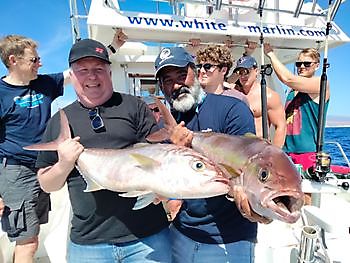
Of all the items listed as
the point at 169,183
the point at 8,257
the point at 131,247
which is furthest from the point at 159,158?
the point at 8,257

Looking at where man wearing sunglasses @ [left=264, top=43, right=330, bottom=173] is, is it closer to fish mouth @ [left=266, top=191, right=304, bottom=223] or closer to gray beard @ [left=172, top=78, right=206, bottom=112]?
gray beard @ [left=172, top=78, right=206, bottom=112]

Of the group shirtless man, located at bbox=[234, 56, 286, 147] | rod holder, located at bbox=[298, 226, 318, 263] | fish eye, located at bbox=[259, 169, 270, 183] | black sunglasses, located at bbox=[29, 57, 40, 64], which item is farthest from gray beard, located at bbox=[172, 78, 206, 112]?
shirtless man, located at bbox=[234, 56, 286, 147]

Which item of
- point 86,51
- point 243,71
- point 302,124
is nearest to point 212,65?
point 243,71

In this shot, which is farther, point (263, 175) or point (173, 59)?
point (173, 59)

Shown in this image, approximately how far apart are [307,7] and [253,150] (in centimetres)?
457

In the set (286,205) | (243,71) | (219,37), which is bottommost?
(286,205)

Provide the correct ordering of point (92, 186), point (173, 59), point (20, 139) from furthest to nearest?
1. point (20, 139)
2. point (173, 59)
3. point (92, 186)

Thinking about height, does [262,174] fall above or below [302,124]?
above

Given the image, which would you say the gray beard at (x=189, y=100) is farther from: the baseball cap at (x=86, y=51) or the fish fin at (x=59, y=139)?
the fish fin at (x=59, y=139)

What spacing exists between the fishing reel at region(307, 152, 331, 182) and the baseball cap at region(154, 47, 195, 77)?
59.2 inches

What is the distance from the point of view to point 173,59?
1.79 metres

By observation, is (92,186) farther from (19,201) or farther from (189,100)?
(19,201)

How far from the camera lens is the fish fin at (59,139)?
1515 mm

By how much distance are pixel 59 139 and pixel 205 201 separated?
2.92 ft
